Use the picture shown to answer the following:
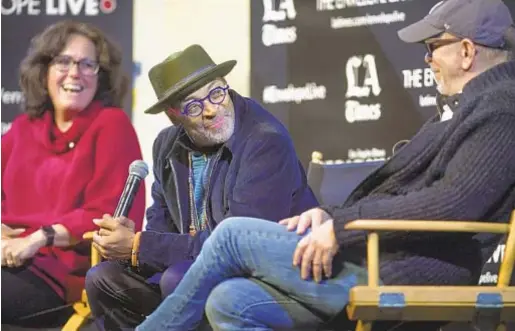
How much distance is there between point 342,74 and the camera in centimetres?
329

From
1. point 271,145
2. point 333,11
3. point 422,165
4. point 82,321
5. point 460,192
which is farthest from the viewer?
point 333,11

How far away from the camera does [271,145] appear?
8.15ft

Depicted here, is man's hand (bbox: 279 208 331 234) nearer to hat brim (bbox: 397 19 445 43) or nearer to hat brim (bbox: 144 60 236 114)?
hat brim (bbox: 397 19 445 43)

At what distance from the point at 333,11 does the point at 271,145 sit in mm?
995

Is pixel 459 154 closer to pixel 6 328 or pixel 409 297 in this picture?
pixel 409 297

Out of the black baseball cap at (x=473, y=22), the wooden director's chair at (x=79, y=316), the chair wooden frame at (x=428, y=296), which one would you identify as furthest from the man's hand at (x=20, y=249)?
the black baseball cap at (x=473, y=22)

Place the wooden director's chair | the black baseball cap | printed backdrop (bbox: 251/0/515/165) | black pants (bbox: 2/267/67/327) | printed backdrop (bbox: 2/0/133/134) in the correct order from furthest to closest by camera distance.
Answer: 1. printed backdrop (bbox: 2/0/133/134)
2. printed backdrop (bbox: 251/0/515/165)
3. black pants (bbox: 2/267/67/327)
4. the wooden director's chair
5. the black baseball cap

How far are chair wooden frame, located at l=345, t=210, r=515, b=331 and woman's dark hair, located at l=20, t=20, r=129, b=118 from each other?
161 centimetres

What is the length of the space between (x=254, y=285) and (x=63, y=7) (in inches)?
75.5

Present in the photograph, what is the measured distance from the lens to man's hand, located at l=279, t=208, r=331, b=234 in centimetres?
204

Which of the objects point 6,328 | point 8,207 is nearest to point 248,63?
point 8,207

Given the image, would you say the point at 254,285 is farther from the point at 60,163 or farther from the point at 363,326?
the point at 60,163

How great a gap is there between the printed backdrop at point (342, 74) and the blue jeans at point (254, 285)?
1.25 metres

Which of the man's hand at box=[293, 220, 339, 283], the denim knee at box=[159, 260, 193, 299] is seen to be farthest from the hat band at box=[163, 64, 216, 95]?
the man's hand at box=[293, 220, 339, 283]
